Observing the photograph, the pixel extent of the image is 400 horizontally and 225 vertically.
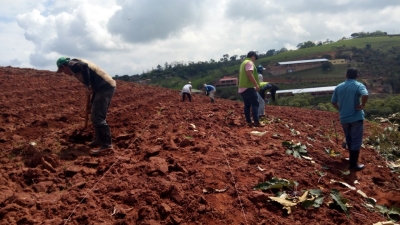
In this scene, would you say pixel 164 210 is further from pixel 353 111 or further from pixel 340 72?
pixel 340 72

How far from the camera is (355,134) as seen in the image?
5004 mm

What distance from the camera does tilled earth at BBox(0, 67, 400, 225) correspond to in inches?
121

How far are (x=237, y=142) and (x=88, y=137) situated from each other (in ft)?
8.45

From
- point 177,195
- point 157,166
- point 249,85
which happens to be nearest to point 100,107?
point 157,166

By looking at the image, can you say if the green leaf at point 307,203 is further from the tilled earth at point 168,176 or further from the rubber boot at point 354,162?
the rubber boot at point 354,162

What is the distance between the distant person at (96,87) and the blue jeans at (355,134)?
142 inches

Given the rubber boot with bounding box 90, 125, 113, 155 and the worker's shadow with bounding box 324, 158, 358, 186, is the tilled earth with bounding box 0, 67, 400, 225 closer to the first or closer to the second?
the worker's shadow with bounding box 324, 158, 358, 186

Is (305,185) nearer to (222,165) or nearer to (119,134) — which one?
(222,165)

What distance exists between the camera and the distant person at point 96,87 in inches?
197

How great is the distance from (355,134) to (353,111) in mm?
349

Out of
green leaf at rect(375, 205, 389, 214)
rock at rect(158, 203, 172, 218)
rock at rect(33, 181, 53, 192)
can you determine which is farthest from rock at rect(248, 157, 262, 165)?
rock at rect(33, 181, 53, 192)

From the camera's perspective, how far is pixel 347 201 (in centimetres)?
352

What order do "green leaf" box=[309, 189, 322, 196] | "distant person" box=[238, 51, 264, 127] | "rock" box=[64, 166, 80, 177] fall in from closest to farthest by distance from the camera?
"green leaf" box=[309, 189, 322, 196] < "rock" box=[64, 166, 80, 177] < "distant person" box=[238, 51, 264, 127]

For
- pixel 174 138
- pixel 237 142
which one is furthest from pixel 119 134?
pixel 237 142
